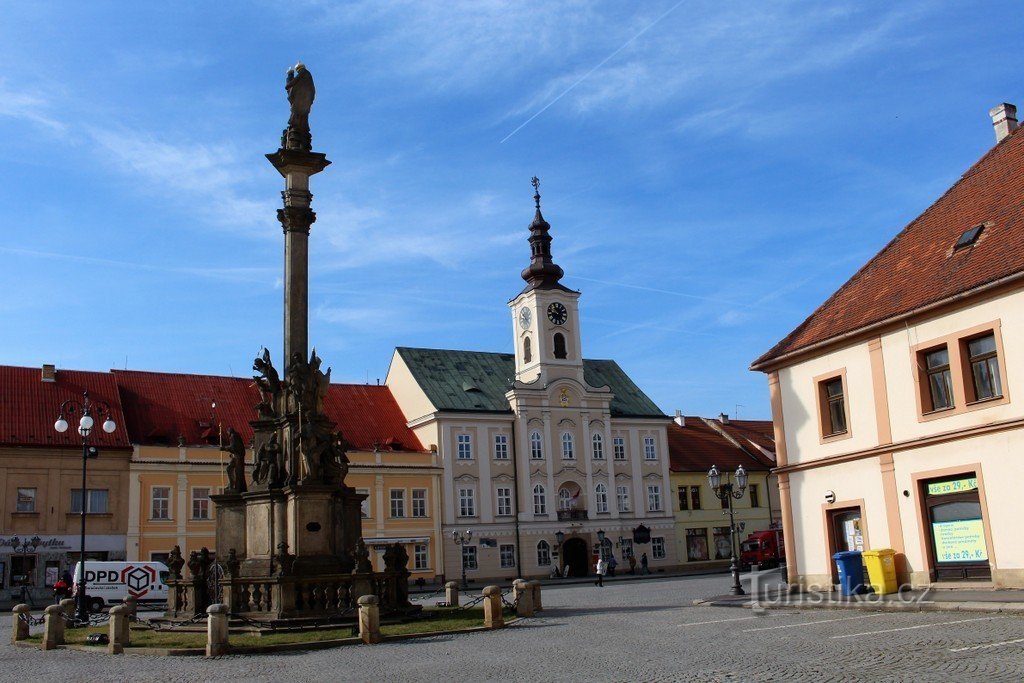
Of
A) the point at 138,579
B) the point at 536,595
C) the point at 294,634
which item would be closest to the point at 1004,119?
the point at 536,595

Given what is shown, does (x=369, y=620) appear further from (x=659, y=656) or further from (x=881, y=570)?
(x=881, y=570)

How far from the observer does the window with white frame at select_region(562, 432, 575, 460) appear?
58.1 meters

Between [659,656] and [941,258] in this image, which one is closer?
[659,656]

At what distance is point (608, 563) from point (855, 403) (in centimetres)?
3217

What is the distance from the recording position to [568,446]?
192ft

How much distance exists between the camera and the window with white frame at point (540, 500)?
5669 centimetres

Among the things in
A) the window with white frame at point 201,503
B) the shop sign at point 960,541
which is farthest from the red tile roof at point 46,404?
the shop sign at point 960,541

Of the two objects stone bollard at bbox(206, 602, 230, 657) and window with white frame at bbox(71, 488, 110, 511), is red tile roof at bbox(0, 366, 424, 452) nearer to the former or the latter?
window with white frame at bbox(71, 488, 110, 511)

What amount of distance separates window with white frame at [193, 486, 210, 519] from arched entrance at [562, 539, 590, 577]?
Answer: 1964cm

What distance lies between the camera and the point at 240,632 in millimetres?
19203

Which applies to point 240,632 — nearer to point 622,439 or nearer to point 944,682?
point 944,682

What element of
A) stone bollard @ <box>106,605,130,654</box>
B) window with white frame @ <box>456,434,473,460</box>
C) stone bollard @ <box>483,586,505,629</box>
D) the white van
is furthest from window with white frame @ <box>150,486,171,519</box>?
stone bollard @ <box>483,586,505,629</box>

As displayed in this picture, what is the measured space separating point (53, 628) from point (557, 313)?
144 feet

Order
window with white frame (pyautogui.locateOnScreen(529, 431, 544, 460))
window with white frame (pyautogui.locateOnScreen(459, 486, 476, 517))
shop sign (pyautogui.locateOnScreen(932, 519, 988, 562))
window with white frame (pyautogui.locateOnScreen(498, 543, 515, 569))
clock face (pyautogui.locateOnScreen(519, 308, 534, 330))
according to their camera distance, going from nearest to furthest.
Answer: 1. shop sign (pyautogui.locateOnScreen(932, 519, 988, 562))
2. window with white frame (pyautogui.locateOnScreen(459, 486, 476, 517))
3. window with white frame (pyautogui.locateOnScreen(498, 543, 515, 569))
4. window with white frame (pyautogui.locateOnScreen(529, 431, 544, 460))
5. clock face (pyautogui.locateOnScreen(519, 308, 534, 330))
